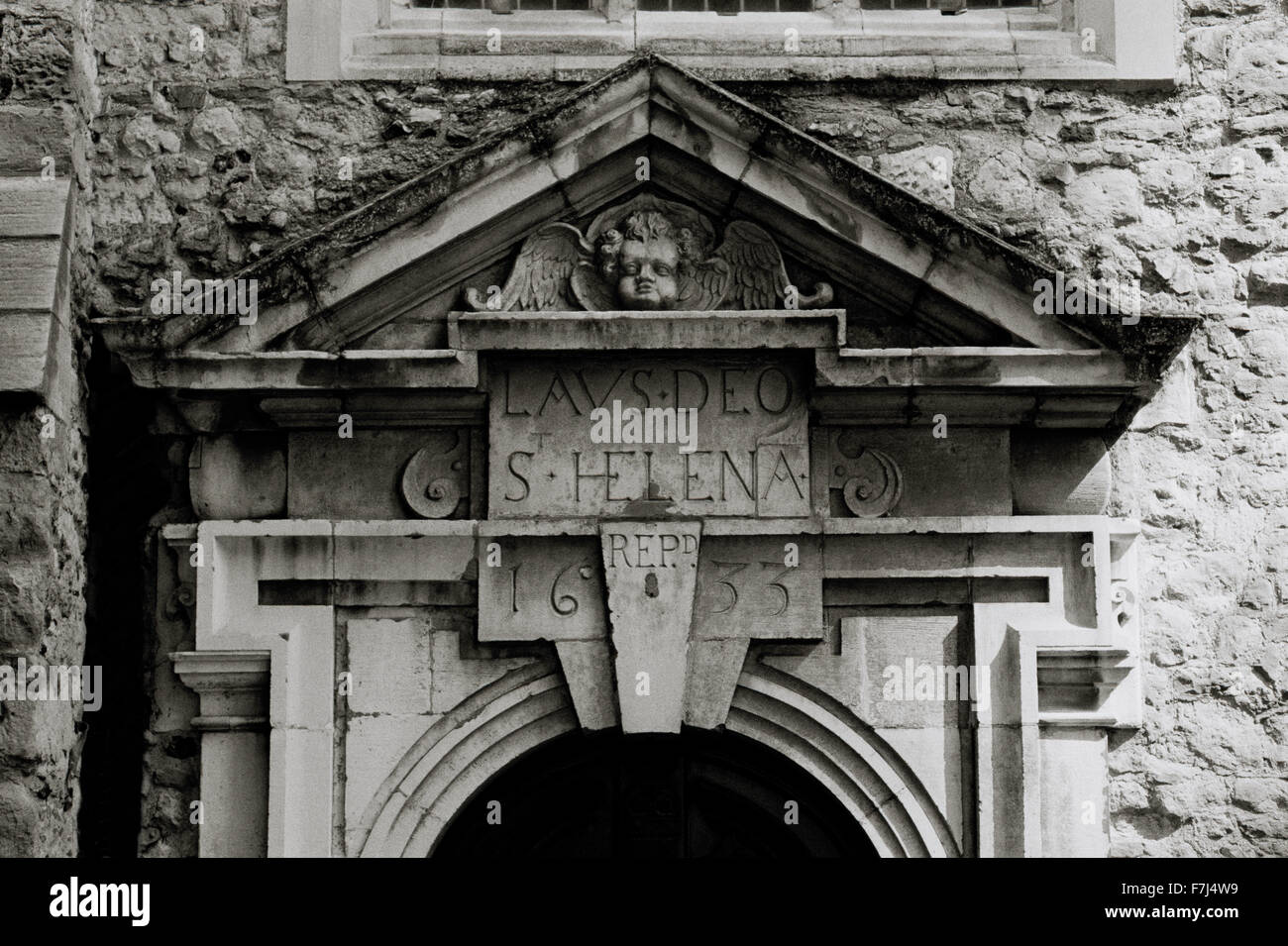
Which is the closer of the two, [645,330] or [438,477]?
[645,330]

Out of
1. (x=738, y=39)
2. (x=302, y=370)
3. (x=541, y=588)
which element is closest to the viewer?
(x=302, y=370)

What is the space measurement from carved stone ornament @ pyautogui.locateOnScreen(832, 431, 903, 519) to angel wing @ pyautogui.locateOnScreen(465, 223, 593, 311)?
1.04 m

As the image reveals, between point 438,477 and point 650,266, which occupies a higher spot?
point 650,266

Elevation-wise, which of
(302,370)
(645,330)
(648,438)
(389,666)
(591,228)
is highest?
(591,228)

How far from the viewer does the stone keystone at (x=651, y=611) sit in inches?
248

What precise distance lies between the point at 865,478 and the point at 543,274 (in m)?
1.28

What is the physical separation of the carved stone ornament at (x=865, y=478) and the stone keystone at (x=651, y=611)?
53cm

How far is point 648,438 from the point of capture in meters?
6.48

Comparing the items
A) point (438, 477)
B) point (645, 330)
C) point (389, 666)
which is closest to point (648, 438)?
point (645, 330)

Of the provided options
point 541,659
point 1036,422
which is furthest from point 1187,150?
point 541,659

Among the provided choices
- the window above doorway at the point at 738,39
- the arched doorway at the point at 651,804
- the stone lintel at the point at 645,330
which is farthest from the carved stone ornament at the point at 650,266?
the arched doorway at the point at 651,804

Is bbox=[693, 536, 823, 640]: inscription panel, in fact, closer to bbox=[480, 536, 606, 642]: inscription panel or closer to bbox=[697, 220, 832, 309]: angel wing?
bbox=[480, 536, 606, 642]: inscription panel

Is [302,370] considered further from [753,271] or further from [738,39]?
[738,39]

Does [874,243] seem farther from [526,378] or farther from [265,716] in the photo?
[265,716]
